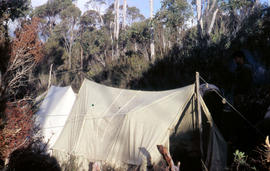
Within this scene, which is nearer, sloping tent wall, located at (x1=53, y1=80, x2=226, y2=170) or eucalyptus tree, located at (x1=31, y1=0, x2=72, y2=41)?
sloping tent wall, located at (x1=53, y1=80, x2=226, y2=170)

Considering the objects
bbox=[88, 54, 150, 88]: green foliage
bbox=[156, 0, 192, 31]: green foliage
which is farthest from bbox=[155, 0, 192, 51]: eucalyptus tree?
bbox=[88, 54, 150, 88]: green foliage

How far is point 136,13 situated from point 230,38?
77.7ft

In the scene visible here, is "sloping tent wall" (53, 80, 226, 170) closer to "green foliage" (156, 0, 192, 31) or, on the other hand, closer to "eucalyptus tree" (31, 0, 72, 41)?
"green foliage" (156, 0, 192, 31)

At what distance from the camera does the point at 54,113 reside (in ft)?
33.8

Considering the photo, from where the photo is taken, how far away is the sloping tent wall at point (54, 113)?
955cm

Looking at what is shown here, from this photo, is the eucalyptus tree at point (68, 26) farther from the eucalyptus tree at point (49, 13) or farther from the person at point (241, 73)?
the person at point (241, 73)

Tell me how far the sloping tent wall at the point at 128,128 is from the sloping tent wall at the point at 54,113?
1521 millimetres

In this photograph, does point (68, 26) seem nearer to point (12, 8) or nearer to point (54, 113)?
point (12, 8)

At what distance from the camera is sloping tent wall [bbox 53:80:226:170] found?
6.13 metres

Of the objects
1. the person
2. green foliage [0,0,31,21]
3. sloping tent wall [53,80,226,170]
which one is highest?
green foliage [0,0,31,21]

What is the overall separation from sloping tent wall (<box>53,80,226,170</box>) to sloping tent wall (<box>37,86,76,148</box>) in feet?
4.99

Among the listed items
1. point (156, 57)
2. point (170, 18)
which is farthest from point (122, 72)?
point (170, 18)

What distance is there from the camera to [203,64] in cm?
1222

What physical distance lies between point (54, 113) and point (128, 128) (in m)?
4.63
